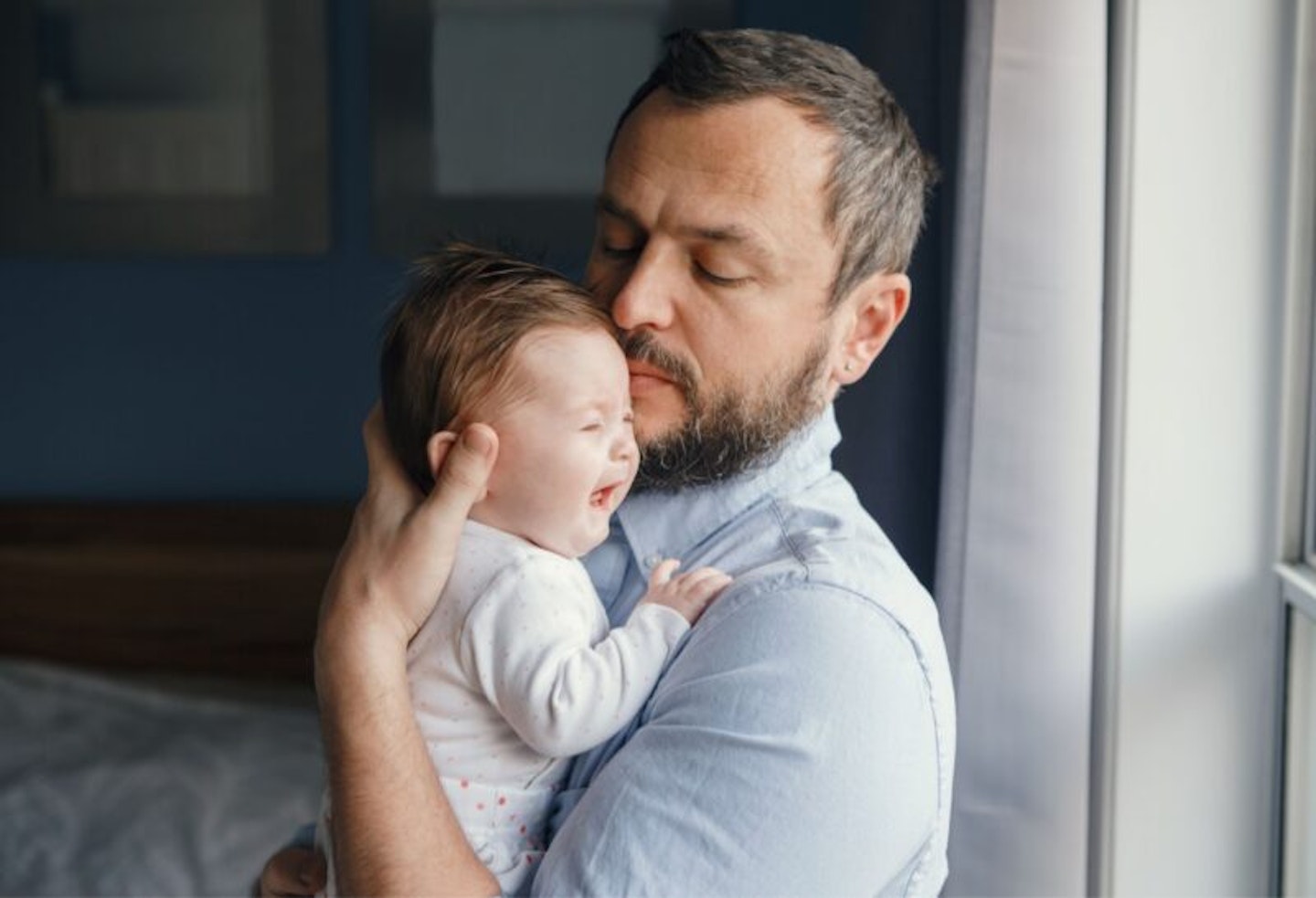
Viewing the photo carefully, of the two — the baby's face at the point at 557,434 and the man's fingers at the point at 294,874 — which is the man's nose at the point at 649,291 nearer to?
the baby's face at the point at 557,434

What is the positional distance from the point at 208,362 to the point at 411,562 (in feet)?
8.26

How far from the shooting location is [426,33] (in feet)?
11.4

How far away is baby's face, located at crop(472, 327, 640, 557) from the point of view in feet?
3.85

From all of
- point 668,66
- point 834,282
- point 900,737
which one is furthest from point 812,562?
point 668,66

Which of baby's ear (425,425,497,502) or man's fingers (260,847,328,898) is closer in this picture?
baby's ear (425,425,497,502)

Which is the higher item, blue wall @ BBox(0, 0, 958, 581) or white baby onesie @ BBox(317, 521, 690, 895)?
white baby onesie @ BBox(317, 521, 690, 895)

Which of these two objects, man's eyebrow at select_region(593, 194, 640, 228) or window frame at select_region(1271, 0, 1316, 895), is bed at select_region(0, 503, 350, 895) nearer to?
window frame at select_region(1271, 0, 1316, 895)

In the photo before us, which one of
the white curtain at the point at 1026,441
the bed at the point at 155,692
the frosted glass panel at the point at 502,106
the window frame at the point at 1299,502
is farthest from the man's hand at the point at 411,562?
Answer: the frosted glass panel at the point at 502,106

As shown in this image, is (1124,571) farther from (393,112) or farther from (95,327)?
(95,327)

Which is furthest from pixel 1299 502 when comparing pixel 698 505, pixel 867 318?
pixel 698 505

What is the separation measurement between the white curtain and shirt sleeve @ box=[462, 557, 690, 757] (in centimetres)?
98

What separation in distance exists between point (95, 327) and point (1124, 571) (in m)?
2.31

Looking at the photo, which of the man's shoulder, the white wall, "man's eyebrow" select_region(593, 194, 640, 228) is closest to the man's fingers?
the man's shoulder

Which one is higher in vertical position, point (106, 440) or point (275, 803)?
point (106, 440)
